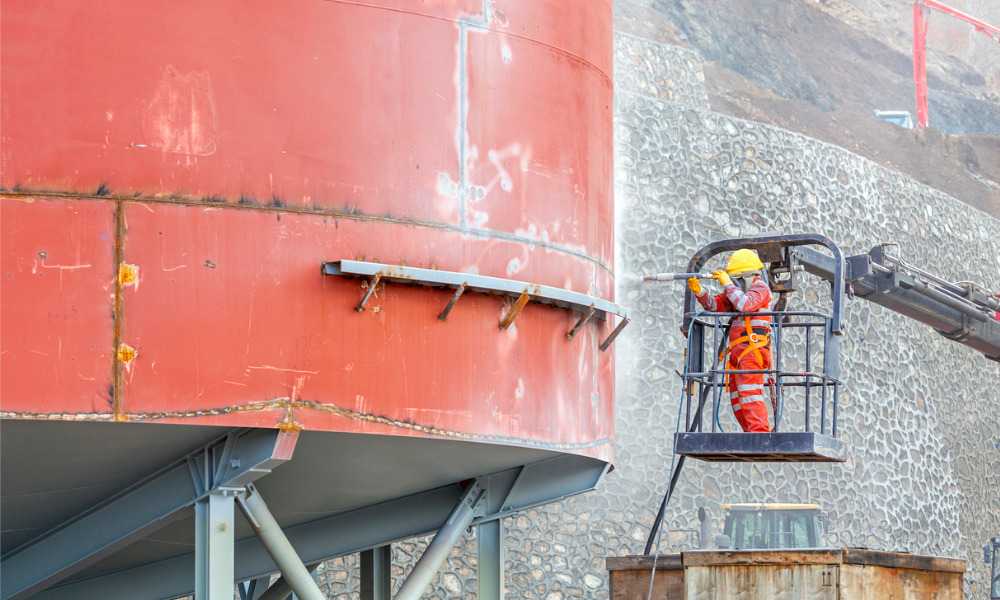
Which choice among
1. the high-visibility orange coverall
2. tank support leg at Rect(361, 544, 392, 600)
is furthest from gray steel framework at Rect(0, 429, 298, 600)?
the high-visibility orange coverall

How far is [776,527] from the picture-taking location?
20.6 m

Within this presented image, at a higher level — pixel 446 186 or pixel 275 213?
pixel 446 186

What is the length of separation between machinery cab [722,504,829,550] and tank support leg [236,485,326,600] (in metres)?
13.7

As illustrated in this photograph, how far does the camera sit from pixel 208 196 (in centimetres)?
697

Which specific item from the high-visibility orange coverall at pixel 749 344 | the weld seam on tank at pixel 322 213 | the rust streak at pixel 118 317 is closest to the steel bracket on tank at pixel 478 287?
the weld seam on tank at pixel 322 213

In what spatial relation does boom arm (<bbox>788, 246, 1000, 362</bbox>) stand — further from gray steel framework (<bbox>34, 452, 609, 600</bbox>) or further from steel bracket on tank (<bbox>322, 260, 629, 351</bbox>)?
steel bracket on tank (<bbox>322, 260, 629, 351</bbox>)

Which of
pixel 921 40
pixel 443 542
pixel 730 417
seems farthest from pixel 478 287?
pixel 921 40

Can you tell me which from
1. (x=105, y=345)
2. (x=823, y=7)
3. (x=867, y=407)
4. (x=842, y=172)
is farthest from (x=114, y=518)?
(x=823, y=7)

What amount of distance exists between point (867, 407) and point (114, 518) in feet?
68.7

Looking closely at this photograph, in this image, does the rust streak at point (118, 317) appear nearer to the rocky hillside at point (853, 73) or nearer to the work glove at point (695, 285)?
the work glove at point (695, 285)

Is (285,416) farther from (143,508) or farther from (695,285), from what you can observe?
(695,285)

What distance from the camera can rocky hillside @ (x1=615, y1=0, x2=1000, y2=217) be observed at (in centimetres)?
4503

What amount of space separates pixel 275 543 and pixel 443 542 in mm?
1589

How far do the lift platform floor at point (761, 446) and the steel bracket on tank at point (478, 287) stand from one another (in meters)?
1.32
